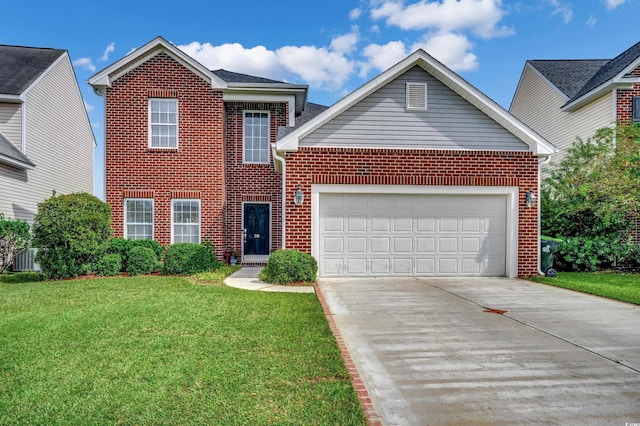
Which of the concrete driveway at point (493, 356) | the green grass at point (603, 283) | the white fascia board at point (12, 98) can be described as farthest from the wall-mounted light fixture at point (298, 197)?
the white fascia board at point (12, 98)

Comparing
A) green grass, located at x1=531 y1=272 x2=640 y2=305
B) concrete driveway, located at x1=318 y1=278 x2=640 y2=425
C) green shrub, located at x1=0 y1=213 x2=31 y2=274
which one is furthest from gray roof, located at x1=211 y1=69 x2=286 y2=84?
green grass, located at x1=531 y1=272 x2=640 y2=305

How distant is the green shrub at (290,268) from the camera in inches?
376

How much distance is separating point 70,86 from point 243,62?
1213 cm

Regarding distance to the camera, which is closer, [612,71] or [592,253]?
[592,253]

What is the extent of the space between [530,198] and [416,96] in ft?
13.6

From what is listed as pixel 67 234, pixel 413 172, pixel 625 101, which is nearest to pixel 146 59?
pixel 67 234

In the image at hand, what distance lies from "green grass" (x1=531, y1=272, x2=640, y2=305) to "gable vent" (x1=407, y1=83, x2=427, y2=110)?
5.59 metres

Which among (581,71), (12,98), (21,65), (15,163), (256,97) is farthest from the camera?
(581,71)

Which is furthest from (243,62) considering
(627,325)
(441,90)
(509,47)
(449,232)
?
(627,325)

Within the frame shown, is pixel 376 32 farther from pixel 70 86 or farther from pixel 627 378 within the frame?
pixel 627 378

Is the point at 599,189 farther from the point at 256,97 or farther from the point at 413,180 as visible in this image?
the point at 256,97

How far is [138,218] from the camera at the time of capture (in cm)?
1384

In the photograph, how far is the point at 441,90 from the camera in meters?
10.9

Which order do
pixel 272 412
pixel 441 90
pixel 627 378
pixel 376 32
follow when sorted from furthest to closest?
pixel 376 32 < pixel 441 90 < pixel 627 378 < pixel 272 412
